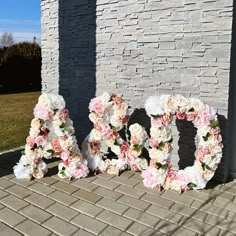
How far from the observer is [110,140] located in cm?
398

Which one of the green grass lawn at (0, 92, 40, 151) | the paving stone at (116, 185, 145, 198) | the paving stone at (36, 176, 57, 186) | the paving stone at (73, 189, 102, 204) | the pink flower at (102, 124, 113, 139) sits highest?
the pink flower at (102, 124, 113, 139)

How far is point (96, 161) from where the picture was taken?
400cm

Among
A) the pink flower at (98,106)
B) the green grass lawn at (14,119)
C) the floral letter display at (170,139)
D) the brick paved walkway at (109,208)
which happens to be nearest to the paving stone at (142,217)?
the brick paved walkway at (109,208)

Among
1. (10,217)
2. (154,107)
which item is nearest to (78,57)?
(154,107)

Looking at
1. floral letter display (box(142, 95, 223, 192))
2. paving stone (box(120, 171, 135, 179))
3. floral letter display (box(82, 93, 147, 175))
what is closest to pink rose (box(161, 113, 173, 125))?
floral letter display (box(142, 95, 223, 192))

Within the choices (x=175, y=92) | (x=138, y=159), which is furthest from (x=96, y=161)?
(x=175, y=92)

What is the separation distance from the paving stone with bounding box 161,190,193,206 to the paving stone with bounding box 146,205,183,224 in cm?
24

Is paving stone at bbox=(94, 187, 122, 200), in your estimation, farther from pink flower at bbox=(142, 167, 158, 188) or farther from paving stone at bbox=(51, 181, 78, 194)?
pink flower at bbox=(142, 167, 158, 188)

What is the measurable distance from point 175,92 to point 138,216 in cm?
153

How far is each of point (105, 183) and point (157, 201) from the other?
67 centimetres

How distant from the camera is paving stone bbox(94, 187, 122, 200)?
340 centimetres

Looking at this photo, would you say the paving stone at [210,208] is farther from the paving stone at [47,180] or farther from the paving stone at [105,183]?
the paving stone at [47,180]

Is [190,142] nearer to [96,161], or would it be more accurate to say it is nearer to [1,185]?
[96,161]

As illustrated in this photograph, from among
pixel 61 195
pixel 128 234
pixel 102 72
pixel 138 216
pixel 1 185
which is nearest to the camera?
pixel 128 234
